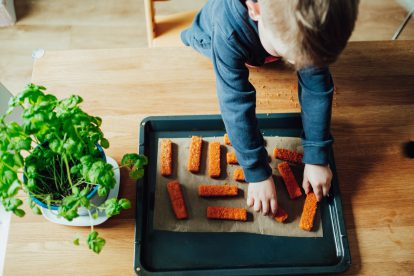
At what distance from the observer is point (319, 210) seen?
0.94 metres

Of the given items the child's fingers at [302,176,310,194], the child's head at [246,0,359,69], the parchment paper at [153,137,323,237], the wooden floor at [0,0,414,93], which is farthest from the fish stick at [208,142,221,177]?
the wooden floor at [0,0,414,93]

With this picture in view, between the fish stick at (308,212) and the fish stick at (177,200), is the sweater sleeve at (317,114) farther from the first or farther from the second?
the fish stick at (177,200)

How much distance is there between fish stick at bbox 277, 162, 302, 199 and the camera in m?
0.95

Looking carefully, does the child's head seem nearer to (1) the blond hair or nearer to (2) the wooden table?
(1) the blond hair

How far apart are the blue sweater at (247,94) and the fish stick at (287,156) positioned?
0.03 metres

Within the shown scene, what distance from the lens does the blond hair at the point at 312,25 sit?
607 millimetres

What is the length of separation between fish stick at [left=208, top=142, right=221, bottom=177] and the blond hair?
14.6 inches

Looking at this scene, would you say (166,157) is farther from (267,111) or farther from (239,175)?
(267,111)

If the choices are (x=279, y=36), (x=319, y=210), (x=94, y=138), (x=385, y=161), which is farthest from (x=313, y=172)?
(x=94, y=138)

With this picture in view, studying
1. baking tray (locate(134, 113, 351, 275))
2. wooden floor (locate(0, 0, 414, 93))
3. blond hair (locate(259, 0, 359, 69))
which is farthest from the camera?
wooden floor (locate(0, 0, 414, 93))

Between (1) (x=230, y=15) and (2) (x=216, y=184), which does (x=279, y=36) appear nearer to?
(1) (x=230, y=15)

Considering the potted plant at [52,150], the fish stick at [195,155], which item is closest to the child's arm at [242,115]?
the fish stick at [195,155]

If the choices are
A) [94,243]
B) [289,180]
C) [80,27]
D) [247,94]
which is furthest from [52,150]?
[80,27]

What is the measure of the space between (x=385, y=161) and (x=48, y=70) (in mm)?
973
